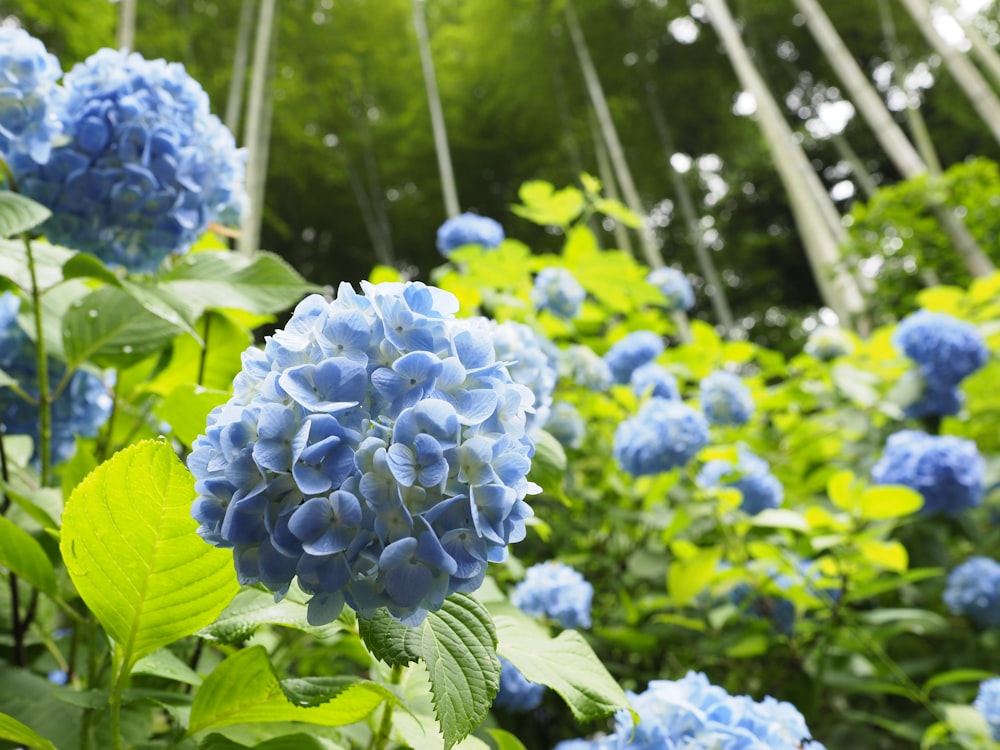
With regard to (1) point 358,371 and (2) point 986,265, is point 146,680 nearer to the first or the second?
(1) point 358,371

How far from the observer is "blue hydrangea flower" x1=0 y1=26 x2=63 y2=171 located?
54 centimetres

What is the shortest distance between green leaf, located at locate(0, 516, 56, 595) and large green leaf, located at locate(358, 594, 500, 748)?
229 mm

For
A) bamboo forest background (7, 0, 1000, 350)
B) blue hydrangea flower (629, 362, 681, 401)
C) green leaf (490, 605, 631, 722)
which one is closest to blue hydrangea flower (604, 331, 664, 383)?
blue hydrangea flower (629, 362, 681, 401)

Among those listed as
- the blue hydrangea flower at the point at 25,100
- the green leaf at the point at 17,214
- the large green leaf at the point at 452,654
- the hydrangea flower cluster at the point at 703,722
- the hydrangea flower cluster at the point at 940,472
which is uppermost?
the blue hydrangea flower at the point at 25,100

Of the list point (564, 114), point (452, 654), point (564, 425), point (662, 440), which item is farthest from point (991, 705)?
point (564, 114)

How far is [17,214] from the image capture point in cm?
50

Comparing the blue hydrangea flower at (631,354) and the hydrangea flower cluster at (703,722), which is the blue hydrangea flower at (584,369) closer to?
the blue hydrangea flower at (631,354)

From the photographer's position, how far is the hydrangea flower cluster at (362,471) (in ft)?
0.92

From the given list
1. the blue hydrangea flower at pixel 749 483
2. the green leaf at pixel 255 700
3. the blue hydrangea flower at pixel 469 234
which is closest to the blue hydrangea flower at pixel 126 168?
the green leaf at pixel 255 700

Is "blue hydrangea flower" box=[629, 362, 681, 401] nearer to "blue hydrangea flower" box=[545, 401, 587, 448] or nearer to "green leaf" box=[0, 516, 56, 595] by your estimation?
"blue hydrangea flower" box=[545, 401, 587, 448]

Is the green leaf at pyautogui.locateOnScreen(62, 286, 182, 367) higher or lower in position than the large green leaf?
higher

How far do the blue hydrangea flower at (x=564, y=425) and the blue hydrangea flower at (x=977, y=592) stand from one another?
0.65m

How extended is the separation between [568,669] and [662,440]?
643mm

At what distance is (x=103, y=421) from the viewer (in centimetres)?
77
